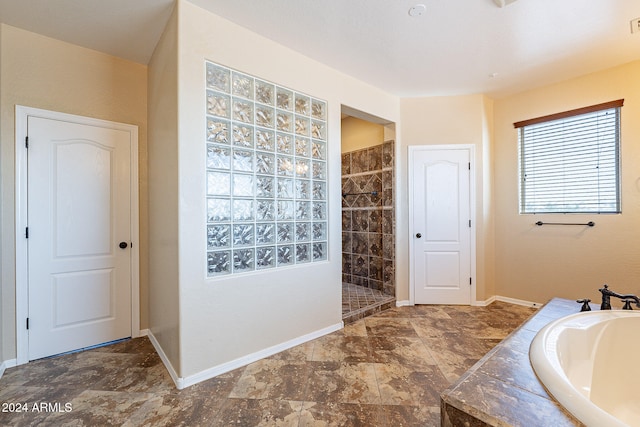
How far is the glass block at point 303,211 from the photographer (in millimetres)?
2451

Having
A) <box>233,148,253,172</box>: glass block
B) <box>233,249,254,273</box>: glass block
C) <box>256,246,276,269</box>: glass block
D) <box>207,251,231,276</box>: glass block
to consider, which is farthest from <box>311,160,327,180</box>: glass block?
<box>207,251,231,276</box>: glass block

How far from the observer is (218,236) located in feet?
6.50

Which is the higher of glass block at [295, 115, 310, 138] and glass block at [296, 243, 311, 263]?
glass block at [295, 115, 310, 138]

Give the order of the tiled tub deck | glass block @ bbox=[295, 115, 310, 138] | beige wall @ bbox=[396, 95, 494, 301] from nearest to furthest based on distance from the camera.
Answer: the tiled tub deck
glass block @ bbox=[295, 115, 310, 138]
beige wall @ bbox=[396, 95, 494, 301]

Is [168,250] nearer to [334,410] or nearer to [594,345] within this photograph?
[334,410]

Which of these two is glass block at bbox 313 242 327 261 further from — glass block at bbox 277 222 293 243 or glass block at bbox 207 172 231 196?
glass block at bbox 207 172 231 196

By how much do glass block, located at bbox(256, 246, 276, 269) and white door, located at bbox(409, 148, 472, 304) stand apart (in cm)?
195

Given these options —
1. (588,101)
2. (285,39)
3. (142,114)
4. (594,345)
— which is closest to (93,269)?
(142,114)

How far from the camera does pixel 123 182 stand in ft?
8.24

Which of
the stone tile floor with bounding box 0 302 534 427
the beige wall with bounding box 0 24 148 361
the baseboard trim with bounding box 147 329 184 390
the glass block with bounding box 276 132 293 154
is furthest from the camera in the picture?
the glass block with bounding box 276 132 293 154

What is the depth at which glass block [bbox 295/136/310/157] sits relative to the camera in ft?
8.01

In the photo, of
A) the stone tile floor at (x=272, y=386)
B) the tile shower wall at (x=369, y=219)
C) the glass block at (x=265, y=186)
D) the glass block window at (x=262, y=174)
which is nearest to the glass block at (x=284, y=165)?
the glass block window at (x=262, y=174)

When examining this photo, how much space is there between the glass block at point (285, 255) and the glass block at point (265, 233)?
0.41 feet

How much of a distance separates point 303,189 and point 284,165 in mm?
287
